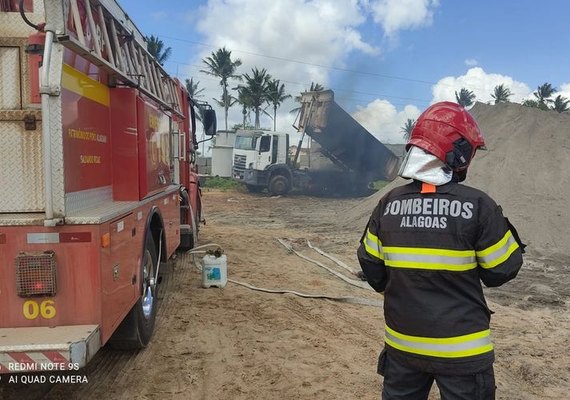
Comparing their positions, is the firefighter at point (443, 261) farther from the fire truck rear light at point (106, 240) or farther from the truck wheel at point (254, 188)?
the truck wheel at point (254, 188)

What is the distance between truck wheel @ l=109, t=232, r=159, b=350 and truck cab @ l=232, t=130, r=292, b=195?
17947 millimetres

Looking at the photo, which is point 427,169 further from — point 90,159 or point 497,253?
point 90,159

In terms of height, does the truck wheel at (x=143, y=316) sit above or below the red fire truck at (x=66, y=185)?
below

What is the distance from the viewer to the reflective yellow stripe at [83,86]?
298 centimetres

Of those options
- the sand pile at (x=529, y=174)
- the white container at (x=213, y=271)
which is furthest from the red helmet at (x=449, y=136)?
the sand pile at (x=529, y=174)

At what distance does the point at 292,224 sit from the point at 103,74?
10626 mm

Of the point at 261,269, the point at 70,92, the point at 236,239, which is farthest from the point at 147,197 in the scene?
the point at 236,239

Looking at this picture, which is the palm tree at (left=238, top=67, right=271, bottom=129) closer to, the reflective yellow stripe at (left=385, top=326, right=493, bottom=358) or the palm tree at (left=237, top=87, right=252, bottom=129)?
the palm tree at (left=237, top=87, right=252, bottom=129)

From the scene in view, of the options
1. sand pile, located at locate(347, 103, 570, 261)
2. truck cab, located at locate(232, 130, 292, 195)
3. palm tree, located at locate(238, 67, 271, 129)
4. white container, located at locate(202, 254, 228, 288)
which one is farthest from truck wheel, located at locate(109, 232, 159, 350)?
palm tree, located at locate(238, 67, 271, 129)

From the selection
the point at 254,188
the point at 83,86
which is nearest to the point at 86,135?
the point at 83,86

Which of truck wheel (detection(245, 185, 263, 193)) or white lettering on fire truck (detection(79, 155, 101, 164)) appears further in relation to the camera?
truck wheel (detection(245, 185, 263, 193))

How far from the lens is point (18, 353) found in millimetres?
2502

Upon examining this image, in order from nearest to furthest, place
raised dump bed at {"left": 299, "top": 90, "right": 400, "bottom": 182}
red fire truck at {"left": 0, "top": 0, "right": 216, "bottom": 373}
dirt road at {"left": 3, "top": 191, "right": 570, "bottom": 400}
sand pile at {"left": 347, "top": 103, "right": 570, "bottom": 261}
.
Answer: red fire truck at {"left": 0, "top": 0, "right": 216, "bottom": 373}
dirt road at {"left": 3, "top": 191, "right": 570, "bottom": 400}
sand pile at {"left": 347, "top": 103, "right": 570, "bottom": 261}
raised dump bed at {"left": 299, "top": 90, "right": 400, "bottom": 182}

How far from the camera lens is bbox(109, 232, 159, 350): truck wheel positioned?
4027 mm
